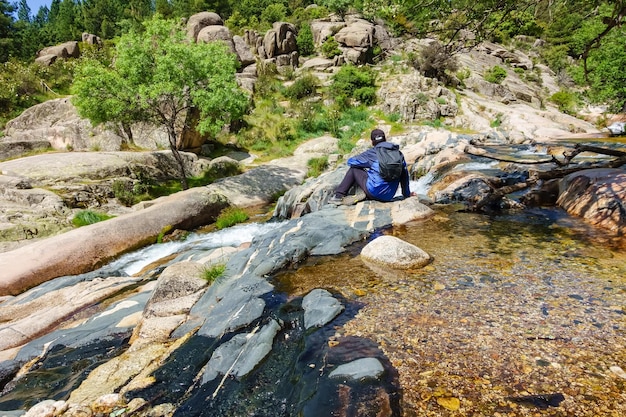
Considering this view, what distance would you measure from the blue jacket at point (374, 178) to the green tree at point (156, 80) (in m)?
9.95

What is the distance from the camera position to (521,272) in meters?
5.05

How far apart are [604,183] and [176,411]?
941 cm

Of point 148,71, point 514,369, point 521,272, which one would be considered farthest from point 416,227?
point 148,71

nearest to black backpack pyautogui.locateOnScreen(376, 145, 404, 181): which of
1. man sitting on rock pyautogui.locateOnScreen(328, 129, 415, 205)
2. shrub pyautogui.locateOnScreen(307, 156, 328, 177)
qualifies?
man sitting on rock pyautogui.locateOnScreen(328, 129, 415, 205)

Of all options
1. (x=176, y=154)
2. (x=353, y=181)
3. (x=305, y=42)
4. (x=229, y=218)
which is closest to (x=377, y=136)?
(x=353, y=181)

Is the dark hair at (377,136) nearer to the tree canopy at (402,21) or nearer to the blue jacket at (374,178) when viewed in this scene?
the blue jacket at (374,178)

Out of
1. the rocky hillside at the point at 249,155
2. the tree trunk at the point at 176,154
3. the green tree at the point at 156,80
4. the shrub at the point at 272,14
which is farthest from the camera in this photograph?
the shrub at the point at 272,14

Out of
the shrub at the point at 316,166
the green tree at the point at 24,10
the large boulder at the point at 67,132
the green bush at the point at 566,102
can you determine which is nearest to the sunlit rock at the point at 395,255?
the shrub at the point at 316,166

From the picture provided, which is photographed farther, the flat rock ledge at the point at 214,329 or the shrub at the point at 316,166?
the shrub at the point at 316,166

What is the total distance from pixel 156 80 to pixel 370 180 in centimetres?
1166

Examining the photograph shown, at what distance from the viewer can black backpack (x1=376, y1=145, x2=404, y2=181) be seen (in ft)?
26.0

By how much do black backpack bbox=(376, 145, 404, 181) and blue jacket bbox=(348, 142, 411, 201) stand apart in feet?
0.51

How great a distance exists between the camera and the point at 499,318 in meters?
3.89

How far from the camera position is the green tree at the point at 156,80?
14828mm
